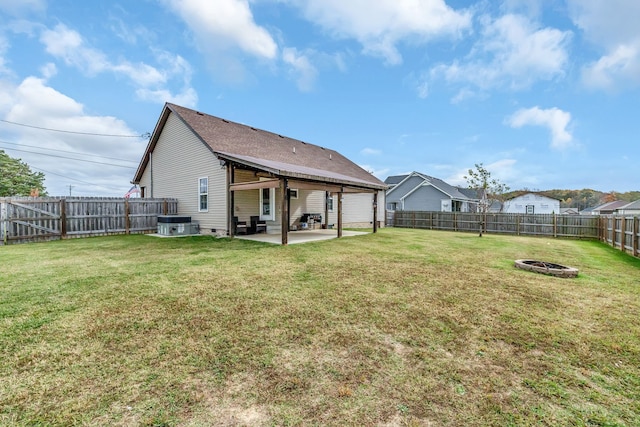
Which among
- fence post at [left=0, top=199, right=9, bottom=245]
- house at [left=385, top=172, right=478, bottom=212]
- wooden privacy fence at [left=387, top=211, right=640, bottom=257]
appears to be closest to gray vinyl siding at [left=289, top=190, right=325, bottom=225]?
wooden privacy fence at [left=387, top=211, right=640, bottom=257]

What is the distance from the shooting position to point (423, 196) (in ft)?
90.2

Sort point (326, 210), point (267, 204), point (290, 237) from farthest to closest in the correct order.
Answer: point (326, 210), point (267, 204), point (290, 237)

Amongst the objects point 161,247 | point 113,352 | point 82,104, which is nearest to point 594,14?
point 113,352

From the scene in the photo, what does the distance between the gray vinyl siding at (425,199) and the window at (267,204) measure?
18919 millimetres

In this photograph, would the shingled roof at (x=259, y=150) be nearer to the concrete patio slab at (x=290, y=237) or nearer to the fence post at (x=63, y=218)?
the concrete patio slab at (x=290, y=237)

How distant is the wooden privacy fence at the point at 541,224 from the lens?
361 inches

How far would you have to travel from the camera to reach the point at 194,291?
4336 millimetres

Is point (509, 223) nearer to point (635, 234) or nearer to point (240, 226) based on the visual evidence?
point (635, 234)

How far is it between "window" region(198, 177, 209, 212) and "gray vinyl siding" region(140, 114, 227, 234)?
7.1 inches

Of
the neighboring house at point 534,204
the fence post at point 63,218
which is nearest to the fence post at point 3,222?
the fence post at point 63,218

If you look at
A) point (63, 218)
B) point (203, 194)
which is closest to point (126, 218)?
point (63, 218)

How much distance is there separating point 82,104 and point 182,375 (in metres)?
32.6

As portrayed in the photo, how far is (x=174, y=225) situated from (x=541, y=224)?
19203 mm

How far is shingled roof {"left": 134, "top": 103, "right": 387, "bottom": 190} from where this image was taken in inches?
405
